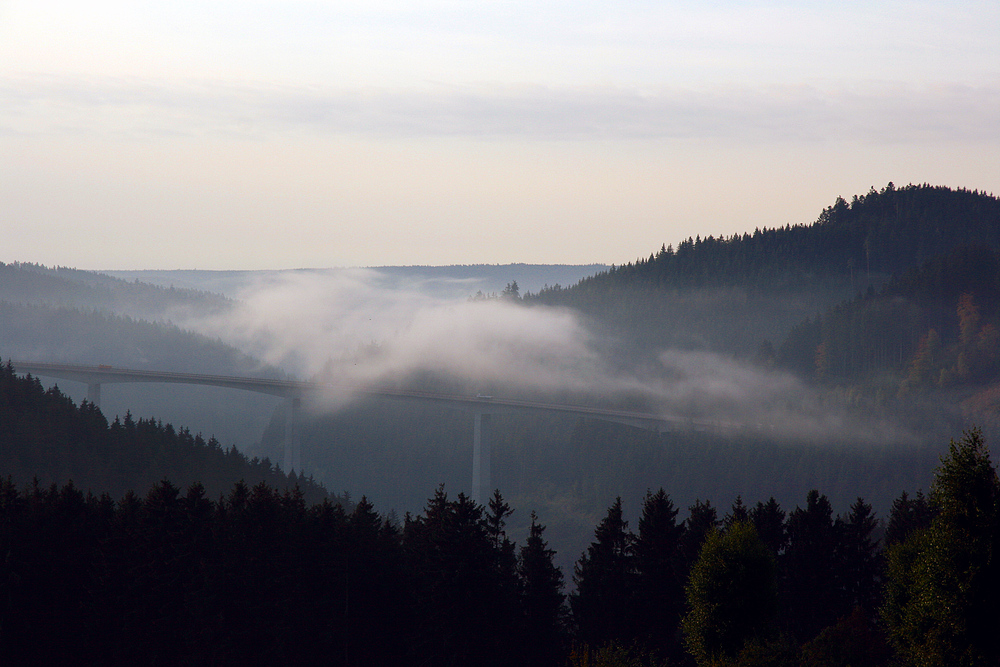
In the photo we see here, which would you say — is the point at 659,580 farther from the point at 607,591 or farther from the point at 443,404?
the point at 443,404

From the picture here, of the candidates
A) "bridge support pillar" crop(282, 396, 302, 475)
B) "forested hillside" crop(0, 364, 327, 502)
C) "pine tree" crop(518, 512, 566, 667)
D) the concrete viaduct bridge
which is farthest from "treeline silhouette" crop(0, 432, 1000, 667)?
"bridge support pillar" crop(282, 396, 302, 475)

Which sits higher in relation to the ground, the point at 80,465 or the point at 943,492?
the point at 943,492

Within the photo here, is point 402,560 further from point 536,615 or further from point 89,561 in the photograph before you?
point 89,561

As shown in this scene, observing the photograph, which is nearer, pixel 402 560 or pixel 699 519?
pixel 402 560

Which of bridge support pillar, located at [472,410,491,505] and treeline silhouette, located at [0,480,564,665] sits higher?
treeline silhouette, located at [0,480,564,665]

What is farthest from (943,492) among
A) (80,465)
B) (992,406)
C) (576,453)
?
(576,453)

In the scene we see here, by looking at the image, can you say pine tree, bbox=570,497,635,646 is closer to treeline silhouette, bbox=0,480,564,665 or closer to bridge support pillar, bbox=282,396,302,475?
treeline silhouette, bbox=0,480,564,665

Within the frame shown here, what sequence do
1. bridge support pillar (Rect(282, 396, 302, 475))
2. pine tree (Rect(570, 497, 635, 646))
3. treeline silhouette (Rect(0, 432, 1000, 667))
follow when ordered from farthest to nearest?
bridge support pillar (Rect(282, 396, 302, 475)), pine tree (Rect(570, 497, 635, 646)), treeline silhouette (Rect(0, 432, 1000, 667))

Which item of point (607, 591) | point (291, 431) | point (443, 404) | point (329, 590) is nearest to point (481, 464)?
point (443, 404)

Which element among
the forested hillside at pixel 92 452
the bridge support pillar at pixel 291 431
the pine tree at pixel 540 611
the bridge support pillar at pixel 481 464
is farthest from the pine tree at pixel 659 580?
the bridge support pillar at pixel 291 431

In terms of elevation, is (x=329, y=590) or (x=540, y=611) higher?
(x=329, y=590)

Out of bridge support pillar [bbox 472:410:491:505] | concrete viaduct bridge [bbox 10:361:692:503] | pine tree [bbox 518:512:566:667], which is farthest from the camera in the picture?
concrete viaduct bridge [bbox 10:361:692:503]

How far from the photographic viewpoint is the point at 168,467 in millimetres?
109062

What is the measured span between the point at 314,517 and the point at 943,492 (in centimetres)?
2952
